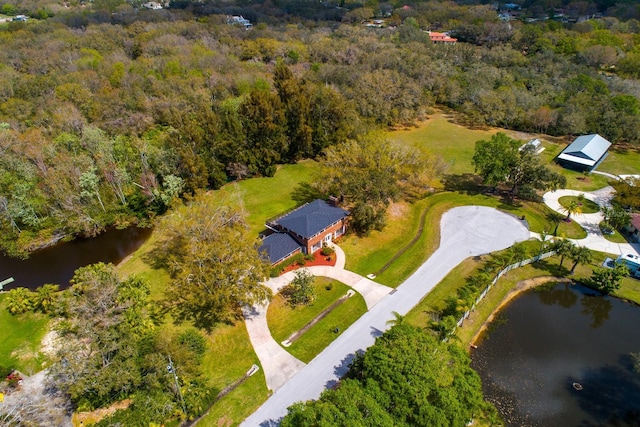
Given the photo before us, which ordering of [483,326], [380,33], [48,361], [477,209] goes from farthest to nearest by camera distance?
[380,33] < [477,209] < [483,326] < [48,361]

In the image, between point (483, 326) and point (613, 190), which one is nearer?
point (483, 326)

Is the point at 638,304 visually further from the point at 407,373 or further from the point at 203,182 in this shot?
the point at 203,182

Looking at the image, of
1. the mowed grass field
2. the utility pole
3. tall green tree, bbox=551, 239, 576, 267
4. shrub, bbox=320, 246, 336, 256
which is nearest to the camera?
the utility pole

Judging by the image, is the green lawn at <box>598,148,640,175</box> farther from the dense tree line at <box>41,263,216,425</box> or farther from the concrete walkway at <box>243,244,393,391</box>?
the dense tree line at <box>41,263,216,425</box>

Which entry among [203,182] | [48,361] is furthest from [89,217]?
[48,361]

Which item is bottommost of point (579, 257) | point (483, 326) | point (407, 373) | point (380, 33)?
point (483, 326)

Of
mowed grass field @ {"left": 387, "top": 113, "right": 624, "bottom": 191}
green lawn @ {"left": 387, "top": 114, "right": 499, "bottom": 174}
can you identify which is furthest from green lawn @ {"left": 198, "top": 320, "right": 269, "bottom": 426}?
green lawn @ {"left": 387, "top": 114, "right": 499, "bottom": 174}

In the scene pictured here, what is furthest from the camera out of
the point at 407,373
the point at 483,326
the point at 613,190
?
the point at 613,190
